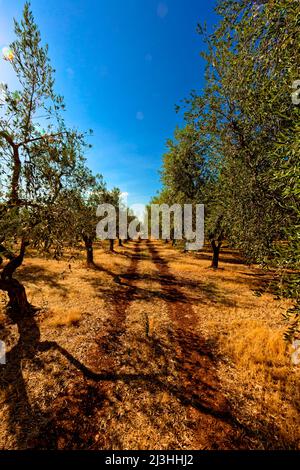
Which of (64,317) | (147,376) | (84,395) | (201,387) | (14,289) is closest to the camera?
(84,395)

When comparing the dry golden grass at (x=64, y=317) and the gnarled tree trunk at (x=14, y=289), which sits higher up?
the gnarled tree trunk at (x=14, y=289)

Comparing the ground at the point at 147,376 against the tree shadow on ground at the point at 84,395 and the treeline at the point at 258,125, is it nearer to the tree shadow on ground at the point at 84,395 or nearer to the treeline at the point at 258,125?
the tree shadow on ground at the point at 84,395

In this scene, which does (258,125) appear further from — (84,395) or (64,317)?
(64,317)

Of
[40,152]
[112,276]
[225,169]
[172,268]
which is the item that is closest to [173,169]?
[172,268]

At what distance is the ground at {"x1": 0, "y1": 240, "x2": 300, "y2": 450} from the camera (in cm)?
589

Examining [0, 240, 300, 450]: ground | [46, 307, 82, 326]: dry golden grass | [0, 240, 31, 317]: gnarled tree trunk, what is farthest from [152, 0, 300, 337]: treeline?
[0, 240, 31, 317]: gnarled tree trunk

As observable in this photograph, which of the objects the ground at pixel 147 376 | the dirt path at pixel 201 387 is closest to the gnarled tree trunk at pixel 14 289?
the ground at pixel 147 376

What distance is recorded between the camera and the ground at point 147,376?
5887 mm

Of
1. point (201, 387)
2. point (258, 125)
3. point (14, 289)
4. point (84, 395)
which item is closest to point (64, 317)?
point (14, 289)

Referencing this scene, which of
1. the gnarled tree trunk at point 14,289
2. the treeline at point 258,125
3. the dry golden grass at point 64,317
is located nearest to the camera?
the treeline at point 258,125

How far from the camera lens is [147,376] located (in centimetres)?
814

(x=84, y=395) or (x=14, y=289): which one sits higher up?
(x=14, y=289)
